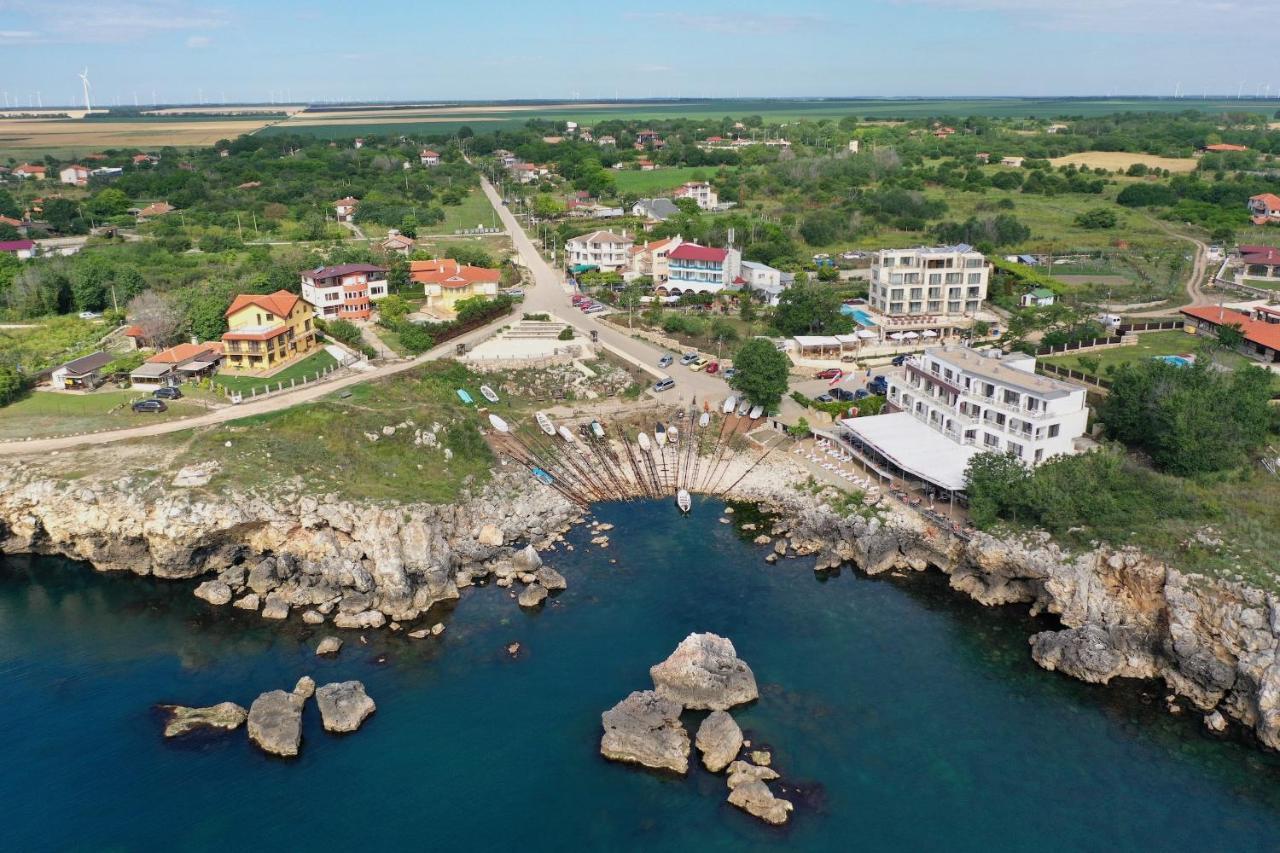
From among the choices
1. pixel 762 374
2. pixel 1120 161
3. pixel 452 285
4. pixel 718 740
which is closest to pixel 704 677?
pixel 718 740

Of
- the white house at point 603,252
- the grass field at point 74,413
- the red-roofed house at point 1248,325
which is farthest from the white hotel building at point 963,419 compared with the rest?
the white house at point 603,252

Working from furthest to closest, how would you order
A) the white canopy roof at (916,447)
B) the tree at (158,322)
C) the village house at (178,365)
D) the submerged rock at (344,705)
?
the tree at (158,322) < the village house at (178,365) < the white canopy roof at (916,447) < the submerged rock at (344,705)

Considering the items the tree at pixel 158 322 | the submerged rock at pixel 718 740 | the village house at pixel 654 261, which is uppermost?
the village house at pixel 654 261

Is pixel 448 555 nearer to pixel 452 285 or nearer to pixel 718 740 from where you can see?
pixel 718 740

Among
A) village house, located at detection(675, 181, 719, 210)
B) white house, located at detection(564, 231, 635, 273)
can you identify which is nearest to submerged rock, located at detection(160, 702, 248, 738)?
white house, located at detection(564, 231, 635, 273)

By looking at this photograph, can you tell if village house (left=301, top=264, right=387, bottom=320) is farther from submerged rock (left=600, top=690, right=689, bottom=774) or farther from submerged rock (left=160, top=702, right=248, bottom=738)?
submerged rock (left=600, top=690, right=689, bottom=774)

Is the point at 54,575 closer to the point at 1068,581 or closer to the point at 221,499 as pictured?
the point at 221,499

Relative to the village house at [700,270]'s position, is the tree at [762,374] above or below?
below

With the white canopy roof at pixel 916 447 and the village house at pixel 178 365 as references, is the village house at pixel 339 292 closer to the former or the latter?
the village house at pixel 178 365
